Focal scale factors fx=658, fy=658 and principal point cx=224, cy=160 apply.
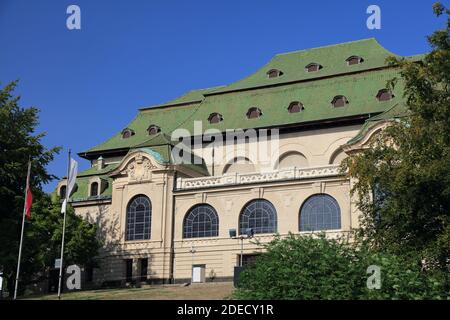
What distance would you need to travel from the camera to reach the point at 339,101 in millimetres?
53875

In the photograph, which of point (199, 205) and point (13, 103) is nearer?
point (13, 103)

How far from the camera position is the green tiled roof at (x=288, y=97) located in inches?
2114

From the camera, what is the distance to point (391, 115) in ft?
152

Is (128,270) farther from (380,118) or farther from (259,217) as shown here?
(380,118)

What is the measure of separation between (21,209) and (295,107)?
23.6 metres

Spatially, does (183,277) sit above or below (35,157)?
below

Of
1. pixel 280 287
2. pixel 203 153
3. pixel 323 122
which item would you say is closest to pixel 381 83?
pixel 323 122

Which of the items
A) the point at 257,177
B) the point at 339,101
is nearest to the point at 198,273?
the point at 257,177

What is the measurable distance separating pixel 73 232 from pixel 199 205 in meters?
9.77

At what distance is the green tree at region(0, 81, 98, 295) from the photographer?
4500 centimetres

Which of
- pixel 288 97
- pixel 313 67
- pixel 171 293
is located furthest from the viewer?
pixel 313 67

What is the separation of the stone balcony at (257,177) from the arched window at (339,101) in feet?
26.1
